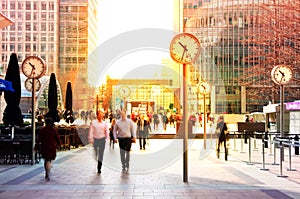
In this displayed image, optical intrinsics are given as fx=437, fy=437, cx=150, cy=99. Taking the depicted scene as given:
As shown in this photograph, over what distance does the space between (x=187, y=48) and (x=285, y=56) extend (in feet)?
53.9

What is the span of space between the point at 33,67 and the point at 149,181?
6794 millimetres

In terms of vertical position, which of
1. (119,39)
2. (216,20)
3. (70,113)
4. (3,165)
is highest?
(216,20)

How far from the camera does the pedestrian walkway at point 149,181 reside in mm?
9172

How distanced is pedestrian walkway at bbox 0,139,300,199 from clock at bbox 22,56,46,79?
311cm

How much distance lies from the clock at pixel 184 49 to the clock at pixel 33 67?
6.07 metres

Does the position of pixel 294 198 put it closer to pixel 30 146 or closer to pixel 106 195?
pixel 106 195

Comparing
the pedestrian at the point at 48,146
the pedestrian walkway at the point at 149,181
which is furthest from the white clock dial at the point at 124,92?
the pedestrian at the point at 48,146

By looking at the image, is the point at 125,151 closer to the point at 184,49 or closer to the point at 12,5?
the point at 184,49

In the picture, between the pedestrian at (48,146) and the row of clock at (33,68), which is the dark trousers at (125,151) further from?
the row of clock at (33,68)

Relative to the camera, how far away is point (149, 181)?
10977mm

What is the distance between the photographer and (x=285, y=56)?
25.9 m

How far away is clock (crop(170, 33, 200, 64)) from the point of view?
1105 centimetres

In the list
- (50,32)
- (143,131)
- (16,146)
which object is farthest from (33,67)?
(50,32)

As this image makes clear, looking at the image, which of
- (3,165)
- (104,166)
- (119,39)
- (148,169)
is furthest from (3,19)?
(148,169)
